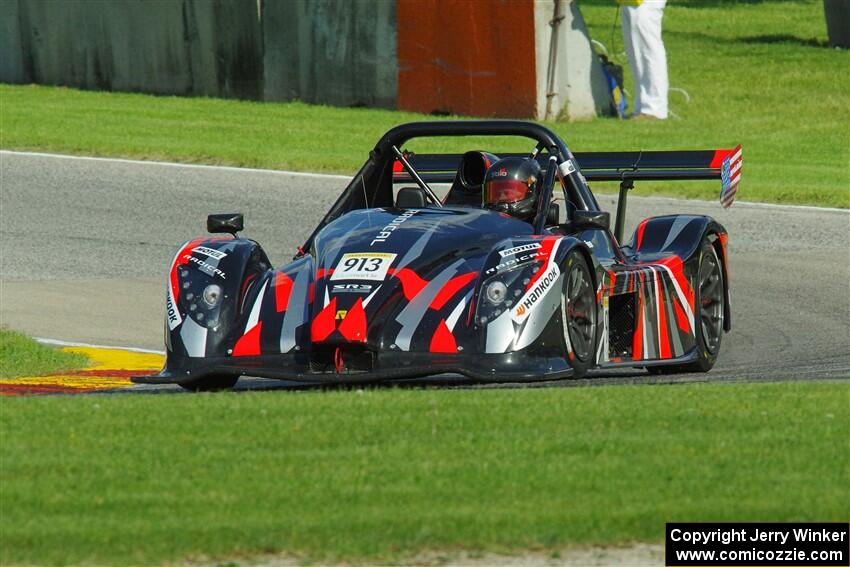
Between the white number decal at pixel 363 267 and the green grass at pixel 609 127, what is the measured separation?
29.6 ft

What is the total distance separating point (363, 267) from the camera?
28.7 ft

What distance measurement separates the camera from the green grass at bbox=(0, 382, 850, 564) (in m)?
5.58

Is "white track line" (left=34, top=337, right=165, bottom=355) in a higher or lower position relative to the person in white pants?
lower

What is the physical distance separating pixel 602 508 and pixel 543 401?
1.86 m

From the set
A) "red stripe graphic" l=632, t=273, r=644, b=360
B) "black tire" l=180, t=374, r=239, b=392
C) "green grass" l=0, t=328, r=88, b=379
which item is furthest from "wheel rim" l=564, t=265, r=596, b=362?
"green grass" l=0, t=328, r=88, b=379

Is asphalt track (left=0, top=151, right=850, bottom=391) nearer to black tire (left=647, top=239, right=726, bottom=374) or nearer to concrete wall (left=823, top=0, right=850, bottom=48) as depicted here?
black tire (left=647, top=239, right=726, bottom=374)

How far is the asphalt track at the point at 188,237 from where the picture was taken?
11805 millimetres

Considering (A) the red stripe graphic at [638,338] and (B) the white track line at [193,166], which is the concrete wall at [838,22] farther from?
(A) the red stripe graphic at [638,338]

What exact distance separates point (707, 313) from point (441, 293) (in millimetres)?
2830

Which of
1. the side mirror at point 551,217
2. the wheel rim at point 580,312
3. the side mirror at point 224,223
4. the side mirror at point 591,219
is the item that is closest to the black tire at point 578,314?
the wheel rim at point 580,312

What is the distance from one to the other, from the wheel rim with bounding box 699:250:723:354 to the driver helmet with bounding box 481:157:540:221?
156 centimetres

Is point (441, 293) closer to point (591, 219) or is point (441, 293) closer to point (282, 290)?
point (282, 290)

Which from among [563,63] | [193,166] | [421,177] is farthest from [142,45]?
[421,177]

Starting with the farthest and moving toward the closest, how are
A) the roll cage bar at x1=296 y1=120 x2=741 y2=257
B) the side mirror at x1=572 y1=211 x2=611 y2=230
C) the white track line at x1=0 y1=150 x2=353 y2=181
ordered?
the white track line at x1=0 y1=150 x2=353 y2=181
the roll cage bar at x1=296 y1=120 x2=741 y2=257
the side mirror at x1=572 y1=211 x2=611 y2=230
